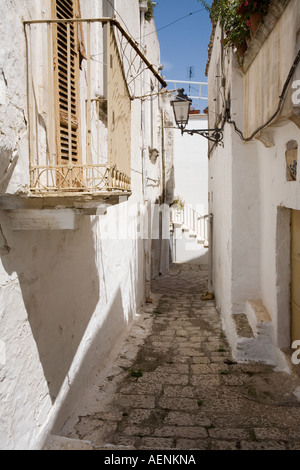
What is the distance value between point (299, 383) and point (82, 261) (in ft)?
8.97

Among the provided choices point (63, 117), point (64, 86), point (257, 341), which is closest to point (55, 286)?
point (63, 117)

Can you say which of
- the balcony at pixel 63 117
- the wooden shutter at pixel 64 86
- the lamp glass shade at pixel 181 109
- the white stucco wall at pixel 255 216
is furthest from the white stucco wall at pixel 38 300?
the lamp glass shade at pixel 181 109

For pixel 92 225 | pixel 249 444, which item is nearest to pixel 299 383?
pixel 249 444

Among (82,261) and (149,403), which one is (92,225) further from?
(149,403)

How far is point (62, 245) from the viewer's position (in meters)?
3.83

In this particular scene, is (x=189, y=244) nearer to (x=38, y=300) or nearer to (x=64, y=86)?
(x=64, y=86)

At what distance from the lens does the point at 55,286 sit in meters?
3.65

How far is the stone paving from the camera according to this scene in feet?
12.0

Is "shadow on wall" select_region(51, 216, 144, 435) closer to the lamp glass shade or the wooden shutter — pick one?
the wooden shutter

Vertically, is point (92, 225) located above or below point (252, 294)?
above

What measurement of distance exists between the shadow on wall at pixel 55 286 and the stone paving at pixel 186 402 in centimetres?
72

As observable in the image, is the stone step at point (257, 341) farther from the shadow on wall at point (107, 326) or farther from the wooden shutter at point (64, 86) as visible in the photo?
the wooden shutter at point (64, 86)

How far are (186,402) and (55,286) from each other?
1.97 meters

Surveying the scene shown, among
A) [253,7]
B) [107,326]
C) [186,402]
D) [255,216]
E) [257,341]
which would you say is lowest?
[186,402]
